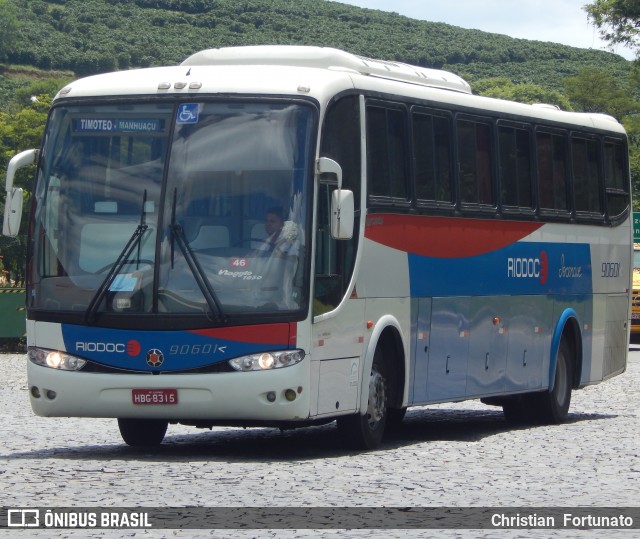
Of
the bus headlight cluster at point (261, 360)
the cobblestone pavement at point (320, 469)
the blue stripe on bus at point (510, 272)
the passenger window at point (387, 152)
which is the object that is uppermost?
the passenger window at point (387, 152)

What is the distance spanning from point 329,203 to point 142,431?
9.69ft

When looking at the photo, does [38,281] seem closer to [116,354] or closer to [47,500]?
[116,354]

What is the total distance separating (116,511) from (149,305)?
375 centimetres

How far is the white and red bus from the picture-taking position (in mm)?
13125

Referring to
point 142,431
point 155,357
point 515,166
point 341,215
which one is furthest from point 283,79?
point 515,166

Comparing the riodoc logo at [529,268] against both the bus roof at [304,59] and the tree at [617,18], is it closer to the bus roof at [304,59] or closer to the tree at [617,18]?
the bus roof at [304,59]

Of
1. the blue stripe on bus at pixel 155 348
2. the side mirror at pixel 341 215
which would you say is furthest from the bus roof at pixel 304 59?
the blue stripe on bus at pixel 155 348

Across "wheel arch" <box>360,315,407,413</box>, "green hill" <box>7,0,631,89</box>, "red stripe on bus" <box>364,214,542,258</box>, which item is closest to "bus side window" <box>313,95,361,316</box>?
"red stripe on bus" <box>364,214,542,258</box>

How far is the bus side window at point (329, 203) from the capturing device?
13477 mm

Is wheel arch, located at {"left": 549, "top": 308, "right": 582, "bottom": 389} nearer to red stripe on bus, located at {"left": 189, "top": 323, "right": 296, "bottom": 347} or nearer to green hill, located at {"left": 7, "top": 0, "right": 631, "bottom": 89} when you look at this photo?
red stripe on bus, located at {"left": 189, "top": 323, "right": 296, "bottom": 347}

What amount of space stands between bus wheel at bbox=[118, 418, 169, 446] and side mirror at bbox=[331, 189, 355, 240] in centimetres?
271

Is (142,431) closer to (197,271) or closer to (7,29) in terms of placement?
(197,271)

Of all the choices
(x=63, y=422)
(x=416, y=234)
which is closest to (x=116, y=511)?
(x=416, y=234)

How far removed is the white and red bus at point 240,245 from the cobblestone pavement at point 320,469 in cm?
50
